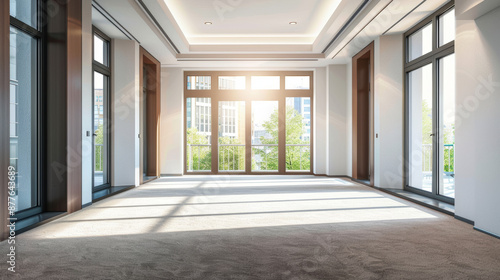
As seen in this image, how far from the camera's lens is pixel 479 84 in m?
3.26

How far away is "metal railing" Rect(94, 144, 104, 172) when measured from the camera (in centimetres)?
594

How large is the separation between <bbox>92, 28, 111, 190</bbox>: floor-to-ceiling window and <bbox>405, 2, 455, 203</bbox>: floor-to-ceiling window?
5.21 metres

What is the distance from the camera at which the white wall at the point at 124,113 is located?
626cm

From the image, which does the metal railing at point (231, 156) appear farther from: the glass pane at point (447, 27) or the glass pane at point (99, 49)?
the glass pane at point (447, 27)

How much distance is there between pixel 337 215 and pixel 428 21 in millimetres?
3304

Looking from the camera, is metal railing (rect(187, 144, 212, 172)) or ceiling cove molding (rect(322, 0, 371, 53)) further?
metal railing (rect(187, 144, 212, 172))

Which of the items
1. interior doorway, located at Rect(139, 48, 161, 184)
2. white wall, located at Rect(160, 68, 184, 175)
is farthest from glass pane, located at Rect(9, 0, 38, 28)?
white wall, located at Rect(160, 68, 184, 175)

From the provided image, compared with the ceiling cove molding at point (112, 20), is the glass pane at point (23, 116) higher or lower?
lower

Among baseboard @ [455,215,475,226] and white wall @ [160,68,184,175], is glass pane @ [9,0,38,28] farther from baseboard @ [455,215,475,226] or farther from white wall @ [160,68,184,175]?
baseboard @ [455,215,475,226]

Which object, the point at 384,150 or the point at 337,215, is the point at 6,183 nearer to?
the point at 337,215

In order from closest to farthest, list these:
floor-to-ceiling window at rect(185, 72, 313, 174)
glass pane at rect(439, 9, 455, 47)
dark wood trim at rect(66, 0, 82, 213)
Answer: dark wood trim at rect(66, 0, 82, 213) < glass pane at rect(439, 9, 455, 47) < floor-to-ceiling window at rect(185, 72, 313, 174)

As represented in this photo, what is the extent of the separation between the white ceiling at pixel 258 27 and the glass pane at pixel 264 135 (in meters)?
1.11

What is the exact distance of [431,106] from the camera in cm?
505

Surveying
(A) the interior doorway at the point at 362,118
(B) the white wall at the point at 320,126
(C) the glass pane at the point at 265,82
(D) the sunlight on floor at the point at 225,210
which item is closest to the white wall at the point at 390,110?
(D) the sunlight on floor at the point at 225,210
